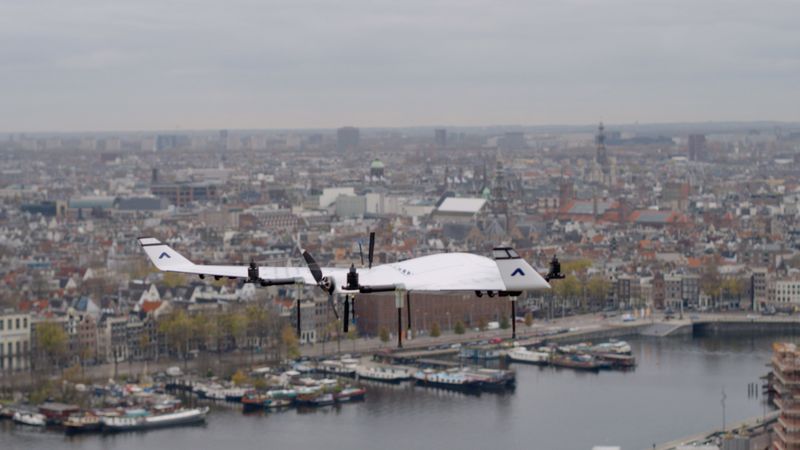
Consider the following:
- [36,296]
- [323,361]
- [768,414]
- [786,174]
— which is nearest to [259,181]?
[786,174]

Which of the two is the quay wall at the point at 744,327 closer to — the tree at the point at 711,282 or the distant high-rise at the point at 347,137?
the tree at the point at 711,282

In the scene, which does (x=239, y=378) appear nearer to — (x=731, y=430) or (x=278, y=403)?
(x=278, y=403)

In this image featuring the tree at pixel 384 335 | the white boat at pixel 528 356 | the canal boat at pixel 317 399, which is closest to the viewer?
the canal boat at pixel 317 399

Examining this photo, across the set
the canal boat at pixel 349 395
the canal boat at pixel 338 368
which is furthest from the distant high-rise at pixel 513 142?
the canal boat at pixel 349 395

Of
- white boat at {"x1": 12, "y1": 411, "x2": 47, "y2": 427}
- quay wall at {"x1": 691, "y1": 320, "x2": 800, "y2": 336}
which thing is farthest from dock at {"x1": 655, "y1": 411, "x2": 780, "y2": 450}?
quay wall at {"x1": 691, "y1": 320, "x2": 800, "y2": 336}

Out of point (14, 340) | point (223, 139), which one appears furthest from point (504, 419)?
point (223, 139)

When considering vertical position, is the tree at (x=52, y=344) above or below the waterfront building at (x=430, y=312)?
below
